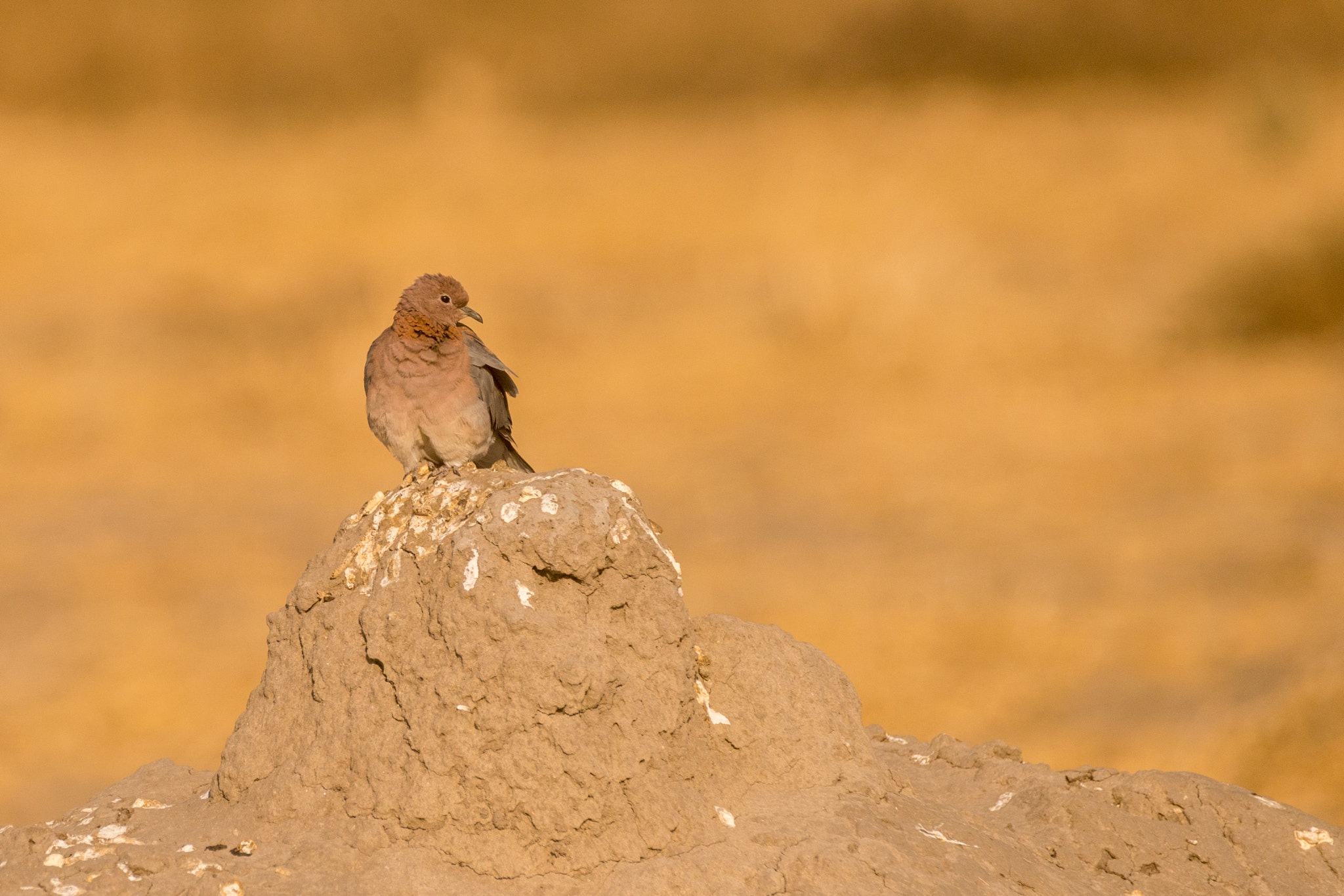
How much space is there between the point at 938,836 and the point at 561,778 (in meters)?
1.46

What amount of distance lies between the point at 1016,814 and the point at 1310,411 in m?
17.5

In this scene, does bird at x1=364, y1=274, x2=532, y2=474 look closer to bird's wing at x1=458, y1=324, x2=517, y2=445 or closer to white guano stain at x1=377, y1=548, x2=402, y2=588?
bird's wing at x1=458, y1=324, x2=517, y2=445

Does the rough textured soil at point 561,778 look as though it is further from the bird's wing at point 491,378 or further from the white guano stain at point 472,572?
the bird's wing at point 491,378

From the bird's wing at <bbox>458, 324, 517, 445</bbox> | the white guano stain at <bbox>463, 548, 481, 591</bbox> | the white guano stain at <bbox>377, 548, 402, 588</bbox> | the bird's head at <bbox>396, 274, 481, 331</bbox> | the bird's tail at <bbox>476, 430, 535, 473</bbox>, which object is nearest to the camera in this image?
the white guano stain at <bbox>463, 548, 481, 591</bbox>

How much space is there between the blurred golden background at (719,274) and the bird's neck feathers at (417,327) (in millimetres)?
10492

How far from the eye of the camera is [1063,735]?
13.6m

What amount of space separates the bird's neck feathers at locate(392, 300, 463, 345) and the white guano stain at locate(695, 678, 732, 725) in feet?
7.75

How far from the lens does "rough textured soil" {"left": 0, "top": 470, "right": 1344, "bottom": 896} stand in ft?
15.4

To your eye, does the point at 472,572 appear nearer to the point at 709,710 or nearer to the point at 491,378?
the point at 709,710

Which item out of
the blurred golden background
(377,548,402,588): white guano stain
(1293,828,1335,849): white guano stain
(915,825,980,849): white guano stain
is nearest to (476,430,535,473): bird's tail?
(377,548,402,588): white guano stain

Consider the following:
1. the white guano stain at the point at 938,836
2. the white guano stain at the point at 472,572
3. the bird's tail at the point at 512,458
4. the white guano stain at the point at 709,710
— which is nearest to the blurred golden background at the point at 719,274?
the bird's tail at the point at 512,458

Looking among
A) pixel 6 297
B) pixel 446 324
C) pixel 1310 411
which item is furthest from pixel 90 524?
pixel 1310 411

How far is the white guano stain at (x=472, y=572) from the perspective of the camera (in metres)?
5.04

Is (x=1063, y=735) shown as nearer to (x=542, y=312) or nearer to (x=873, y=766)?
(x=873, y=766)
